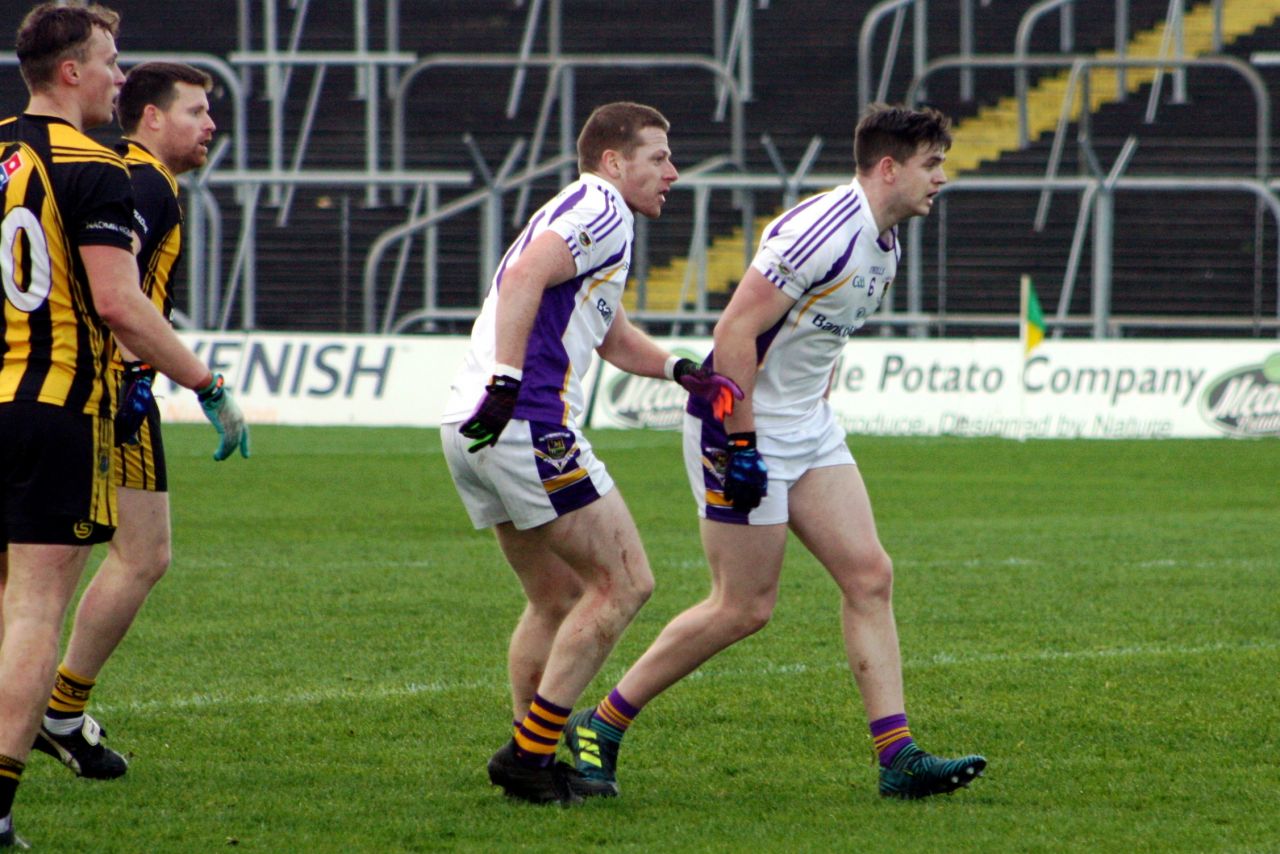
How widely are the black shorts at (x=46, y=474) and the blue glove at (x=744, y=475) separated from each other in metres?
1.75

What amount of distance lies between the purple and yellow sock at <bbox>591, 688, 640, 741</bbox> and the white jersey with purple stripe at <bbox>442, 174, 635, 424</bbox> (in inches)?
34.2

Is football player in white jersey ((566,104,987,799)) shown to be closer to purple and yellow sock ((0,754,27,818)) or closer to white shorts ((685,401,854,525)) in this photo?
white shorts ((685,401,854,525))

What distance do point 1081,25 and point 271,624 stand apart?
81.1ft

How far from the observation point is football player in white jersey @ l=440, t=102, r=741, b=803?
532 centimetres

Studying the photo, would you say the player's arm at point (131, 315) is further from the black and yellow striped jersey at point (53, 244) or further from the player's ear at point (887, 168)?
the player's ear at point (887, 168)

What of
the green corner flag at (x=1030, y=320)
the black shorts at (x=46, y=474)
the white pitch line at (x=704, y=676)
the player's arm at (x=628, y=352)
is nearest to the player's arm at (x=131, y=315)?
the black shorts at (x=46, y=474)

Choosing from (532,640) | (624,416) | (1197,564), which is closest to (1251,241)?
(624,416)

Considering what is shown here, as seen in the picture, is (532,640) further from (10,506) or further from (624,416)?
(624,416)

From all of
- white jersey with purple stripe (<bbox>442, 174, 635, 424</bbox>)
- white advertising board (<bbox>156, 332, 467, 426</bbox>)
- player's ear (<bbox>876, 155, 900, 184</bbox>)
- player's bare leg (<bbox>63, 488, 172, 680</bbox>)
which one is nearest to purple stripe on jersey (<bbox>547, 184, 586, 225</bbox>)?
white jersey with purple stripe (<bbox>442, 174, 635, 424</bbox>)

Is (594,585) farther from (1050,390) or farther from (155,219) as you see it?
(1050,390)

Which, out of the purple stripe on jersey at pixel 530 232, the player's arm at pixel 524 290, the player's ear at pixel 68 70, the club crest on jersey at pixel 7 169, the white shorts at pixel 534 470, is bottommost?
the white shorts at pixel 534 470

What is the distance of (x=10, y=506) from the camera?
4.71 m

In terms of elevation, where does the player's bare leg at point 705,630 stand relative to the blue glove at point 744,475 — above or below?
Result: below

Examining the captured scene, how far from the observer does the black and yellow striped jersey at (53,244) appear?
4.68 m
